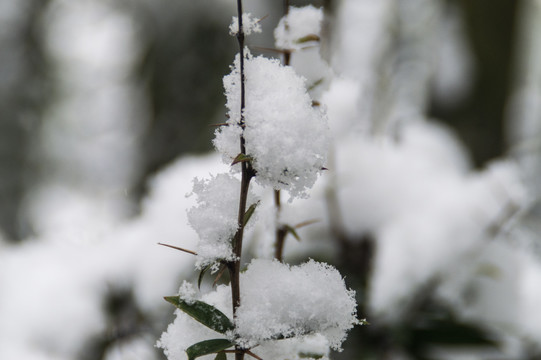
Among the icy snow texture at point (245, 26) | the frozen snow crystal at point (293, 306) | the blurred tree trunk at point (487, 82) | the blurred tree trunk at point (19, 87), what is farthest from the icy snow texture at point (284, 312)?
the blurred tree trunk at point (19, 87)

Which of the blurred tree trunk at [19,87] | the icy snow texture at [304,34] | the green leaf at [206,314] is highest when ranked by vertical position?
the blurred tree trunk at [19,87]

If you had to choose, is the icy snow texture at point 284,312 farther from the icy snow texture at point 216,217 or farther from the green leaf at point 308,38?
the green leaf at point 308,38

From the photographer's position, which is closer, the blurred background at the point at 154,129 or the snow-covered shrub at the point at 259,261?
the snow-covered shrub at the point at 259,261

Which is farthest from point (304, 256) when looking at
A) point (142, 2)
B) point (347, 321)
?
point (142, 2)

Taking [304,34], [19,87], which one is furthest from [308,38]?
[19,87]

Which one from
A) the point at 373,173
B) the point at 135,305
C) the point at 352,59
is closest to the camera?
the point at 135,305

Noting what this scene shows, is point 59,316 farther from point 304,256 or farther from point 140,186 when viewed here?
point 140,186
